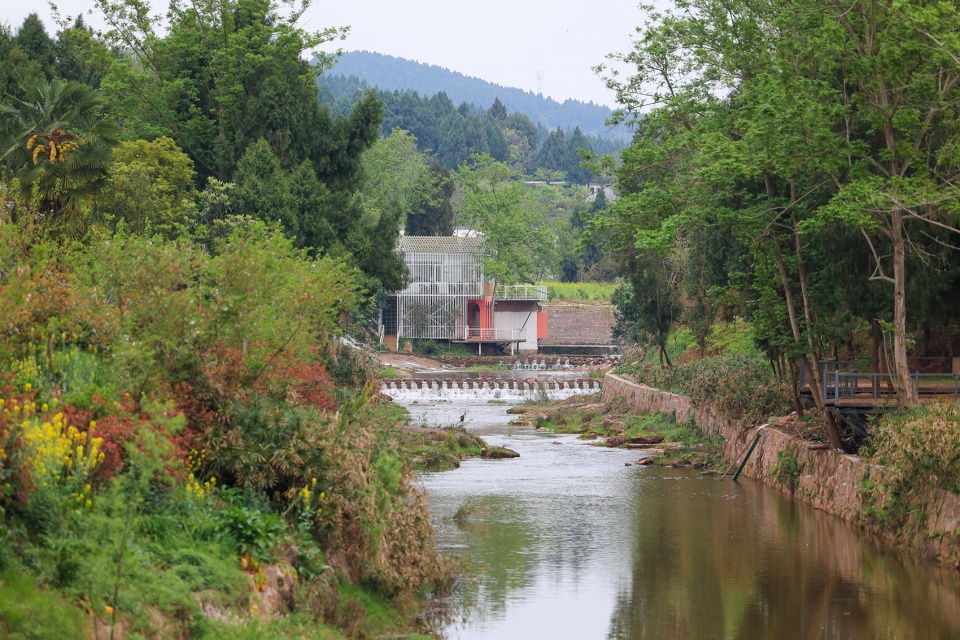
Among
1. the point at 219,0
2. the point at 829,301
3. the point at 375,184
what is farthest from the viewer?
the point at 375,184

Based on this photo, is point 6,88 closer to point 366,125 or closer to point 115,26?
point 115,26

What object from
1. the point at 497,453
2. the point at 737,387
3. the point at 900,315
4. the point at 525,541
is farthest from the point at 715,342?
the point at 525,541

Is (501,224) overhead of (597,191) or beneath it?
beneath

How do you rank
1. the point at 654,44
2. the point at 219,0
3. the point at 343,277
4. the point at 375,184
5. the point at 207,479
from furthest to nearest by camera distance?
the point at 375,184, the point at 219,0, the point at 654,44, the point at 343,277, the point at 207,479

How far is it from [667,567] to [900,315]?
→ 7.31 meters

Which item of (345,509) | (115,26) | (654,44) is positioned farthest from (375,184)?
(345,509)

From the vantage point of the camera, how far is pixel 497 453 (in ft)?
120

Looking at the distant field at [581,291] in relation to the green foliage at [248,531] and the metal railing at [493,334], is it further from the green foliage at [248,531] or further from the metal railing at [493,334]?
the green foliage at [248,531]

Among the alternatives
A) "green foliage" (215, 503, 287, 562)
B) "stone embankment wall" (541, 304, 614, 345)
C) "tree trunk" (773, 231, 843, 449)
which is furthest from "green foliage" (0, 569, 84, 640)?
"stone embankment wall" (541, 304, 614, 345)

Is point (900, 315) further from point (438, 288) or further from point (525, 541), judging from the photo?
point (438, 288)

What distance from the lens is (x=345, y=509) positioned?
14469 millimetres

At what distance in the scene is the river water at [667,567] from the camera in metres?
17.0

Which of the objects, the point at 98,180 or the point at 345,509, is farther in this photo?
the point at 98,180

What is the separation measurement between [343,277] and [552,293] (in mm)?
77756
